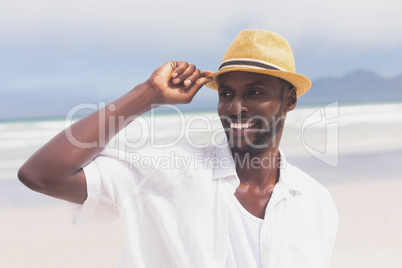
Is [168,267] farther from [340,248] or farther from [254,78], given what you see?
[340,248]

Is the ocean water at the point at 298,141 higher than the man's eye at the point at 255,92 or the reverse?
the reverse

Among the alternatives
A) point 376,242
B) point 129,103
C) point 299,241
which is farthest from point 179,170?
point 376,242

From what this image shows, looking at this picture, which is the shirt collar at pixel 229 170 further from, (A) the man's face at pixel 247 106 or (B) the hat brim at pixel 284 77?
(B) the hat brim at pixel 284 77

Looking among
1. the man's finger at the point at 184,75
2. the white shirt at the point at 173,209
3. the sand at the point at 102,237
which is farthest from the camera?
the sand at the point at 102,237

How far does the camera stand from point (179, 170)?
6.26ft

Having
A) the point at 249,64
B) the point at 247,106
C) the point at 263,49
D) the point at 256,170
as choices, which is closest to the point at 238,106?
the point at 247,106

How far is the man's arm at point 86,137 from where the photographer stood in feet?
5.39

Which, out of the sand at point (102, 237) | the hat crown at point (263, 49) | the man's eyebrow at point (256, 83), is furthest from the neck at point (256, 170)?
the sand at point (102, 237)

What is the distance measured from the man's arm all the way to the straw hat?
10.6 inches

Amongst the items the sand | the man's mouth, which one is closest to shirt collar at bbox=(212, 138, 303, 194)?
the man's mouth

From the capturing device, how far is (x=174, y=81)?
6.30 ft

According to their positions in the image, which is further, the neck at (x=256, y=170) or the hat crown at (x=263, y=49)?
the neck at (x=256, y=170)

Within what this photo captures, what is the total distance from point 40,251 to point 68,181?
12.0 ft

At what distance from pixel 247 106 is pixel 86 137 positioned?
809mm
